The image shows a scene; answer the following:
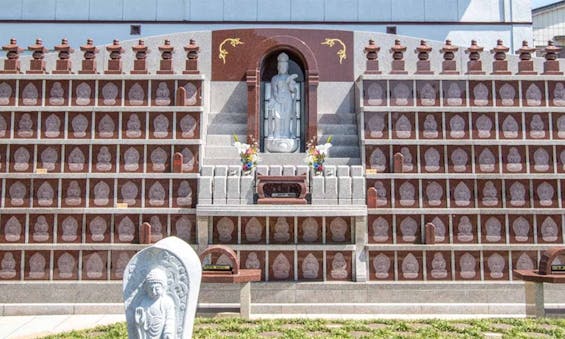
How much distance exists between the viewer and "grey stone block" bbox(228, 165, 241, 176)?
13.3m

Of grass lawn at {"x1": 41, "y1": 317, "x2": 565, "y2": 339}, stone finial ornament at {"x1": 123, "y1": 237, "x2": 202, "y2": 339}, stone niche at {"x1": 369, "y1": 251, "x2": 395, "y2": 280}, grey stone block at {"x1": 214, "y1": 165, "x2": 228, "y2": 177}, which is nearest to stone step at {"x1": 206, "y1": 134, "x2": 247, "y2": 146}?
grey stone block at {"x1": 214, "y1": 165, "x2": 228, "y2": 177}

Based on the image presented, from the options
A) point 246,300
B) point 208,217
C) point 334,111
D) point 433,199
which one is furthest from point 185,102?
point 433,199

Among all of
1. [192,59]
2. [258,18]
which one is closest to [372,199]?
[192,59]

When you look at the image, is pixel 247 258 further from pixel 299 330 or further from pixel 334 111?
pixel 334 111

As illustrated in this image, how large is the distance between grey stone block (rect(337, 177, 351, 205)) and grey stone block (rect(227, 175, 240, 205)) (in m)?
2.41

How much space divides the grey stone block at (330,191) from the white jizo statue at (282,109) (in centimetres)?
205

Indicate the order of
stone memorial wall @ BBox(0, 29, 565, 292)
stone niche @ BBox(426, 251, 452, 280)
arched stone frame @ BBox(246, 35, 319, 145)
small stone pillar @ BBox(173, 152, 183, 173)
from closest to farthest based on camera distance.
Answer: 1. stone memorial wall @ BBox(0, 29, 565, 292)
2. stone niche @ BBox(426, 251, 452, 280)
3. small stone pillar @ BBox(173, 152, 183, 173)
4. arched stone frame @ BBox(246, 35, 319, 145)

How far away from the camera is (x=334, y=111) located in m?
15.4

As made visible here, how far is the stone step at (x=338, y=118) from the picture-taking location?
15.1 metres

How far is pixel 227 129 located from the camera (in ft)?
48.8

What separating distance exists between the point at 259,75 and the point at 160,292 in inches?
358

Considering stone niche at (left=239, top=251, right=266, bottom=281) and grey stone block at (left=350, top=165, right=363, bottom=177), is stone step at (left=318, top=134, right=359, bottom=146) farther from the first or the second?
stone niche at (left=239, top=251, right=266, bottom=281)

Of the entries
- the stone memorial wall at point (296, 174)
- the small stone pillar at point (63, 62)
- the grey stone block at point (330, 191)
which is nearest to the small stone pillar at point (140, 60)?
the stone memorial wall at point (296, 174)

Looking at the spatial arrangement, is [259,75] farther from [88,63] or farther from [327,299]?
[327,299]
